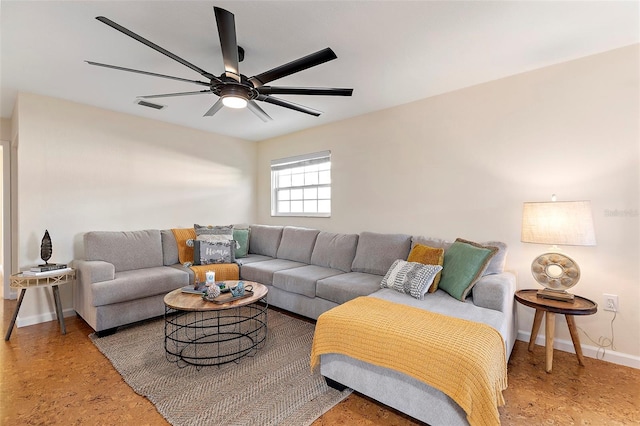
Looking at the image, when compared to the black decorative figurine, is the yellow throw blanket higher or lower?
lower

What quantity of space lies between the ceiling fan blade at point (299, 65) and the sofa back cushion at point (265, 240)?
261cm

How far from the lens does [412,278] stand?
243 cm

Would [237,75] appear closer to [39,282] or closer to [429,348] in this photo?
[429,348]

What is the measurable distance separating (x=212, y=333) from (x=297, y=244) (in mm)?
1552

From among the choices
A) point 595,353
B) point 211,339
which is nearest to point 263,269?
point 211,339

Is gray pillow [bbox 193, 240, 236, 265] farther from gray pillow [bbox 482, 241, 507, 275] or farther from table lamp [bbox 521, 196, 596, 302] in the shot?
table lamp [bbox 521, 196, 596, 302]

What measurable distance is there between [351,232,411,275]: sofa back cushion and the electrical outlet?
157 centimetres

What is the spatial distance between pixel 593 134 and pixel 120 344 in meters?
4.34

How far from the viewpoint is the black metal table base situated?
2.40 meters

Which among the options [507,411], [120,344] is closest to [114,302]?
[120,344]

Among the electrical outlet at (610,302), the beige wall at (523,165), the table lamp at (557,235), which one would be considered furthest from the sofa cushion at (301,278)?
the electrical outlet at (610,302)

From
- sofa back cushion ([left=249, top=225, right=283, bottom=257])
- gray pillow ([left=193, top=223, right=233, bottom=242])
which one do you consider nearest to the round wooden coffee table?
gray pillow ([left=193, top=223, right=233, bottom=242])

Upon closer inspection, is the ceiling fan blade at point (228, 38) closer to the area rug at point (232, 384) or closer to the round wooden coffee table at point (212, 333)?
the round wooden coffee table at point (212, 333)

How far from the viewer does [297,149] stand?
4660 mm
